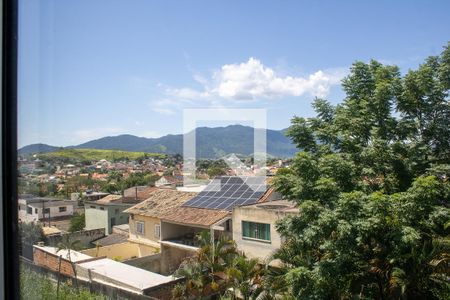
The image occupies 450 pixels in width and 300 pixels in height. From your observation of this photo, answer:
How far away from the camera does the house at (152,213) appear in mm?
3621

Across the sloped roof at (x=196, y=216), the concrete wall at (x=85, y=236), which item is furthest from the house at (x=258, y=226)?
the concrete wall at (x=85, y=236)

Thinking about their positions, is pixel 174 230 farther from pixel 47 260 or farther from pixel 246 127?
pixel 47 260

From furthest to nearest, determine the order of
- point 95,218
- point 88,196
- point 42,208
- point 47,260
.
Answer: point 95,218 < point 88,196 < point 47,260 < point 42,208

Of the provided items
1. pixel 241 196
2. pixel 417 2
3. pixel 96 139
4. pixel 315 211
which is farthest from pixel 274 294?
pixel 417 2

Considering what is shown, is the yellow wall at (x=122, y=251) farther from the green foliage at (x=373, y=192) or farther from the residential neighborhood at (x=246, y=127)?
the green foliage at (x=373, y=192)

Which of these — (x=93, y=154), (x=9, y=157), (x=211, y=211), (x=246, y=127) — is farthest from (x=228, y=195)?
(x=9, y=157)

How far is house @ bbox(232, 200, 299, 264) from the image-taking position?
3.73 m

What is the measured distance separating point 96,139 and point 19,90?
528 mm

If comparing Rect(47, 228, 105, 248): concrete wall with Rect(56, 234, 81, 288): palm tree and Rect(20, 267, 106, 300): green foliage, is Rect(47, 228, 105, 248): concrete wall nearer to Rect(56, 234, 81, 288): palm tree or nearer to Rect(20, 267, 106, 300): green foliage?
Rect(56, 234, 81, 288): palm tree

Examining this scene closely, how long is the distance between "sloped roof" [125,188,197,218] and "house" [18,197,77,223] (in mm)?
1738

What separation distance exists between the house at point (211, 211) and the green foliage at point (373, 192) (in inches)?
36.7

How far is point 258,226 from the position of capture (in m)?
3.74

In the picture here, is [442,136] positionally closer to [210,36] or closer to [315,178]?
[315,178]

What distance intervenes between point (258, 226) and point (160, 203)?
142 cm
